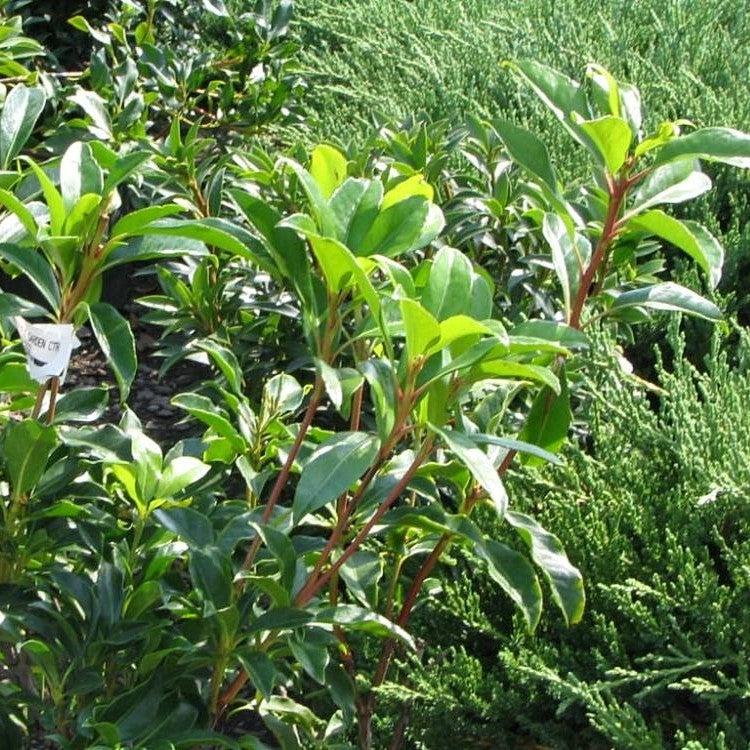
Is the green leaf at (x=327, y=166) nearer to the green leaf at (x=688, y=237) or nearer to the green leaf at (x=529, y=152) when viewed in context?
the green leaf at (x=529, y=152)

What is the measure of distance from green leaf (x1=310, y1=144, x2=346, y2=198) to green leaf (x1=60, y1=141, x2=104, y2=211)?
1.02ft

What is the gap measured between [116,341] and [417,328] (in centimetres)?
44

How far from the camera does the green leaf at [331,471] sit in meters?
1.54

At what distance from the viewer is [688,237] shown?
1.68 m

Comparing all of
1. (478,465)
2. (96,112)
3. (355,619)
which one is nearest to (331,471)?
(478,465)

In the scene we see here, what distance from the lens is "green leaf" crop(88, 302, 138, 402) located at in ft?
5.42

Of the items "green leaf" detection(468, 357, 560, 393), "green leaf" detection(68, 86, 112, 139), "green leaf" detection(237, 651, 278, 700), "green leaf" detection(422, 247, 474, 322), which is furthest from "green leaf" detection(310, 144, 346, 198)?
"green leaf" detection(68, 86, 112, 139)

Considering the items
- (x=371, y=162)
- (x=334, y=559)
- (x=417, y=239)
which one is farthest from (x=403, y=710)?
(x=371, y=162)

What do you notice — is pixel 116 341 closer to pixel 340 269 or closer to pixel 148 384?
pixel 340 269

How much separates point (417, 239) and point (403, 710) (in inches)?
34.1

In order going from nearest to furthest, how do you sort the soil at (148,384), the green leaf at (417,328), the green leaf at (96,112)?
the green leaf at (417,328)
the green leaf at (96,112)
the soil at (148,384)

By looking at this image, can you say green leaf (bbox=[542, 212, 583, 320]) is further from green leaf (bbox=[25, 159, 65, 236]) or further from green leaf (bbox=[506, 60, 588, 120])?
green leaf (bbox=[25, 159, 65, 236])

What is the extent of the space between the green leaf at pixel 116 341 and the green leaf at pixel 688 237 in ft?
2.39

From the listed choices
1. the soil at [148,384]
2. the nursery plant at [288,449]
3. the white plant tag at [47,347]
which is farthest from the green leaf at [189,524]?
the soil at [148,384]
